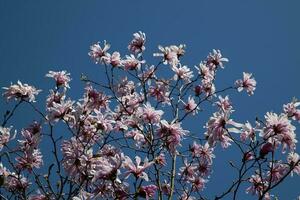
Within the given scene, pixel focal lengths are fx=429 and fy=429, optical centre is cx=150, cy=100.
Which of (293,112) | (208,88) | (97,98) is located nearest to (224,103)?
(208,88)

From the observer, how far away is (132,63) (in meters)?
7.24

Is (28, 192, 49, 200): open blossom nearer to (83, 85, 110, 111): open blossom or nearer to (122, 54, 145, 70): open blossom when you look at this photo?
(83, 85, 110, 111): open blossom

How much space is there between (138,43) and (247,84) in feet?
7.16

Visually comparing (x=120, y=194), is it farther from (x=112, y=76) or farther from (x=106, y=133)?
(x=112, y=76)

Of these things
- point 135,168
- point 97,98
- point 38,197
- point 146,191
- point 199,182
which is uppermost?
point 97,98

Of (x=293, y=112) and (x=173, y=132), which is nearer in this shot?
(x=173, y=132)

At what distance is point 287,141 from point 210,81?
338 cm

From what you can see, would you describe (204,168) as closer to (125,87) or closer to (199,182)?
(199,182)

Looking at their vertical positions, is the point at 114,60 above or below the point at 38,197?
above

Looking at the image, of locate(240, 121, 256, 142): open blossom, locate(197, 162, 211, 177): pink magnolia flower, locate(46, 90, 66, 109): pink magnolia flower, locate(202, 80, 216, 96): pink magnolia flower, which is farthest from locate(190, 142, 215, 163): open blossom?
locate(46, 90, 66, 109): pink magnolia flower

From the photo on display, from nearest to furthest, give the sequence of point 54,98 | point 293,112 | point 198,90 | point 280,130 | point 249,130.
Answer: point 280,130, point 249,130, point 293,112, point 54,98, point 198,90

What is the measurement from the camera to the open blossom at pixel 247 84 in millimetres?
7954

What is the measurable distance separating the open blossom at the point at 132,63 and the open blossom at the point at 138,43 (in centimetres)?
27

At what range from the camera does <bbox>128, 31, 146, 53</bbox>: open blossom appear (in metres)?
7.52
